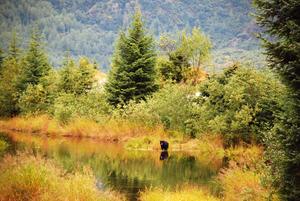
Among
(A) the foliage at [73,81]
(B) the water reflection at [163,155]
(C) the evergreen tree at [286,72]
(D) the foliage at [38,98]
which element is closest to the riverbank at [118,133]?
(D) the foliage at [38,98]

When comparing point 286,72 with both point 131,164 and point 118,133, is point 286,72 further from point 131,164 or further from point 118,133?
point 118,133

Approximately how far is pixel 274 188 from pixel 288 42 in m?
3.92

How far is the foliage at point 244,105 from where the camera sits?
29.5 metres

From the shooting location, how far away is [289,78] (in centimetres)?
1317

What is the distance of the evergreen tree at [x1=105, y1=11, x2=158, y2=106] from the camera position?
41.2m

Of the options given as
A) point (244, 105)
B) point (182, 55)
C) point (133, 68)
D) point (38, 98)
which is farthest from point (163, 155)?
point (182, 55)

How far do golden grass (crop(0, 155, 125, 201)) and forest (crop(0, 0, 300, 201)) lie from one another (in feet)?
0.12

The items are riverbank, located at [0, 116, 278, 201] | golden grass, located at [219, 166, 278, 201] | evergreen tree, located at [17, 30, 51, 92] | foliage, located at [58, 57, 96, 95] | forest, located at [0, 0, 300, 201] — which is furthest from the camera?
evergreen tree, located at [17, 30, 51, 92]

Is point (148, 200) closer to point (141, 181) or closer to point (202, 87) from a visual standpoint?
point (141, 181)

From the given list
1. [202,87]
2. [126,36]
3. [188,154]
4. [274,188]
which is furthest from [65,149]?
[274,188]

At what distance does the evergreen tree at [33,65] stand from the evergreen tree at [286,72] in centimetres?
3905

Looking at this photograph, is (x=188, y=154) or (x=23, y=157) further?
(x=188, y=154)

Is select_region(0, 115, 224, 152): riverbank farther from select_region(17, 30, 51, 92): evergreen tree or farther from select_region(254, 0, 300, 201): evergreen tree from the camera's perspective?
select_region(254, 0, 300, 201): evergreen tree

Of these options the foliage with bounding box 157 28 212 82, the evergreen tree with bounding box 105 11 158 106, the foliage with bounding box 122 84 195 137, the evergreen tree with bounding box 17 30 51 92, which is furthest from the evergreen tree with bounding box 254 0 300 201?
the evergreen tree with bounding box 17 30 51 92
